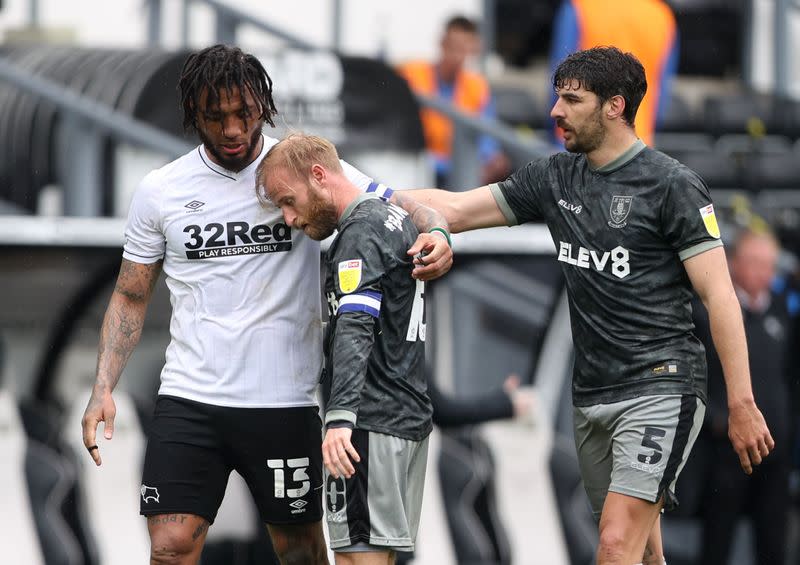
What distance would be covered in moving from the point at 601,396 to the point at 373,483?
895mm

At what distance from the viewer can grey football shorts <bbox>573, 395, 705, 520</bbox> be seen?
5.12 meters

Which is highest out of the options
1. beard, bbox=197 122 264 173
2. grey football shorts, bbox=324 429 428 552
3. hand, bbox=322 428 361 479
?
beard, bbox=197 122 264 173

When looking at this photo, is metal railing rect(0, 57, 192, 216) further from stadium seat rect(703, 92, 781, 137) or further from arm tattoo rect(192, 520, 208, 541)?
stadium seat rect(703, 92, 781, 137)

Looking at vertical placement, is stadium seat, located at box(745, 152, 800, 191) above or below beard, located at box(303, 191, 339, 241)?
above

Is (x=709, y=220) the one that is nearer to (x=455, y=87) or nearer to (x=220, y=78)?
(x=220, y=78)

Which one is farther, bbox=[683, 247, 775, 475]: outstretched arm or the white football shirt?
the white football shirt

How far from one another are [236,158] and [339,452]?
1163 mm

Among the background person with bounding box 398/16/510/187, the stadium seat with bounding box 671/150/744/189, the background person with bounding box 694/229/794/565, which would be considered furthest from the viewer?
the stadium seat with bounding box 671/150/744/189

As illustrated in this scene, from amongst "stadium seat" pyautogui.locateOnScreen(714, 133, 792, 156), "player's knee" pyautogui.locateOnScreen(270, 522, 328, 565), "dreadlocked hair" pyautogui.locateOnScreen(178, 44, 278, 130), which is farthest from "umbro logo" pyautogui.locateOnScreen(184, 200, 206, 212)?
"stadium seat" pyautogui.locateOnScreen(714, 133, 792, 156)

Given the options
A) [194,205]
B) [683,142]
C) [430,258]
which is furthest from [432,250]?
[683,142]

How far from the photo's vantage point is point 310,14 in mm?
10977

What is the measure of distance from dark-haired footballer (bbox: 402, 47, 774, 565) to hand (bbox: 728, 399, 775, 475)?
0.01 metres

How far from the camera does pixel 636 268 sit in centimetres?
516

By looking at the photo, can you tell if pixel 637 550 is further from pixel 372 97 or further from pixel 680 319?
pixel 372 97
